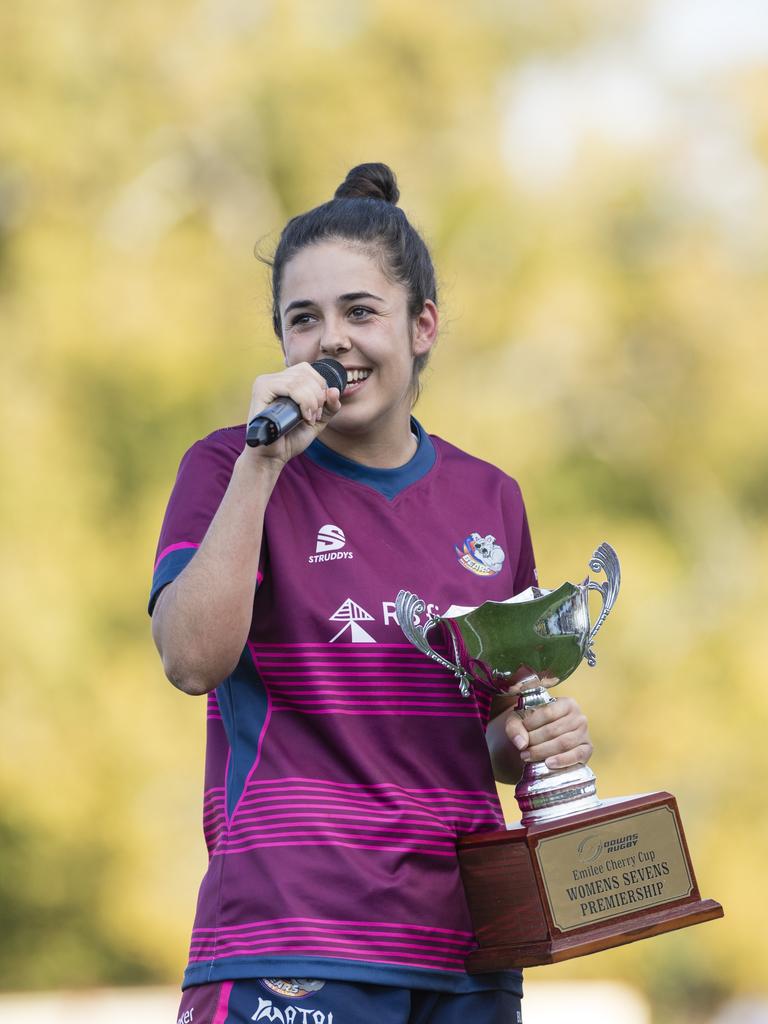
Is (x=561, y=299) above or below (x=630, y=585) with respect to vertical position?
above

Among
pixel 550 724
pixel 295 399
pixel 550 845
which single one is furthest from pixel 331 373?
pixel 550 845

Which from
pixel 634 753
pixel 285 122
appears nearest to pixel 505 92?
pixel 285 122

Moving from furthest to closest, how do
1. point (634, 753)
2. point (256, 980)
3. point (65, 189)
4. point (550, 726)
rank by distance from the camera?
point (65, 189), point (634, 753), point (550, 726), point (256, 980)

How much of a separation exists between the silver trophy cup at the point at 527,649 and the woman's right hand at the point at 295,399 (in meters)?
0.24

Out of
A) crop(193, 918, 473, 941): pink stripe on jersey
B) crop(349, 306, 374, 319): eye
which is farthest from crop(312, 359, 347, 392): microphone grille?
crop(193, 918, 473, 941): pink stripe on jersey

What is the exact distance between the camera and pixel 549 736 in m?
2.16

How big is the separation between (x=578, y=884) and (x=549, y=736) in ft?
0.68

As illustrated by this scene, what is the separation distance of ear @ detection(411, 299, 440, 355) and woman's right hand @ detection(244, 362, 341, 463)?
40cm

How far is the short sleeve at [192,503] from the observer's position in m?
2.08

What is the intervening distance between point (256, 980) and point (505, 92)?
21.0 feet

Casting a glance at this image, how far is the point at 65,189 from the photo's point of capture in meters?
7.34

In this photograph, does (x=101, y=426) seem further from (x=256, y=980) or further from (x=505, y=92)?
(x=256, y=980)

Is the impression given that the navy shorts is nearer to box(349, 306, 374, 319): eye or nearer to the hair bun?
box(349, 306, 374, 319): eye

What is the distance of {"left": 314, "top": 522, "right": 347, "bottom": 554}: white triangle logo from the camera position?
2146 mm
